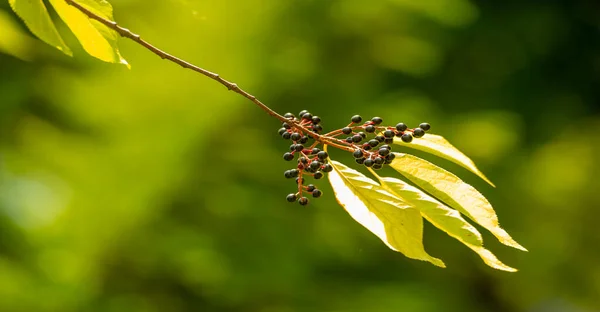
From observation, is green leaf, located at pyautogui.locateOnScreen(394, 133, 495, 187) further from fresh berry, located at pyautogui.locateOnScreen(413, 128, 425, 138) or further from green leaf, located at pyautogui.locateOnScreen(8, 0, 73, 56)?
green leaf, located at pyautogui.locateOnScreen(8, 0, 73, 56)

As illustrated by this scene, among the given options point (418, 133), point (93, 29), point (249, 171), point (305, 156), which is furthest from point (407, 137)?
point (249, 171)

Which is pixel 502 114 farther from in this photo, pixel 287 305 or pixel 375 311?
pixel 287 305

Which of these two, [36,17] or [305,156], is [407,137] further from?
[36,17]

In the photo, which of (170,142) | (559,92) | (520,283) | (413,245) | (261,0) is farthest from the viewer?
(559,92)

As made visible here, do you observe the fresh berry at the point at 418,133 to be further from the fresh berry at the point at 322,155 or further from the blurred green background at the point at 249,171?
the blurred green background at the point at 249,171

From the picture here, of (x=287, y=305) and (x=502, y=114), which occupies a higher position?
(x=502, y=114)

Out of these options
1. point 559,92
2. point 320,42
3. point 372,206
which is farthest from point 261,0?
point 372,206
